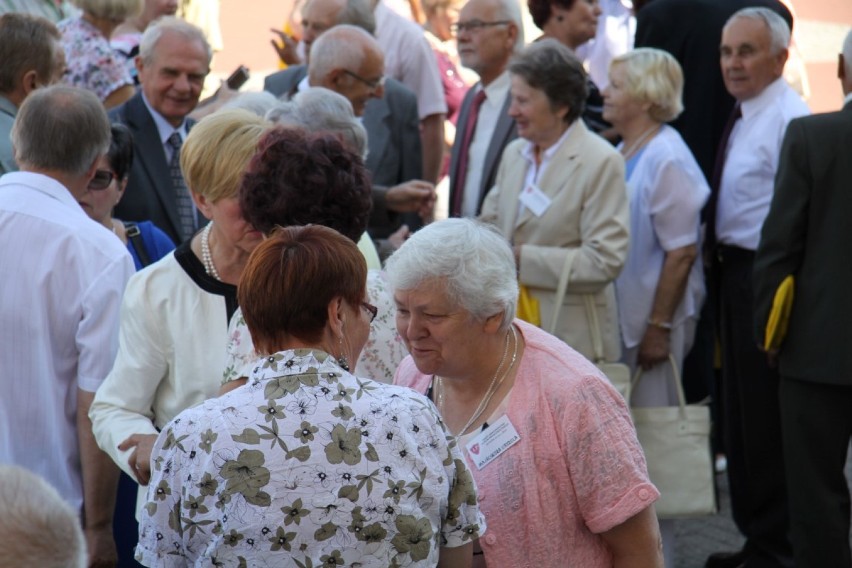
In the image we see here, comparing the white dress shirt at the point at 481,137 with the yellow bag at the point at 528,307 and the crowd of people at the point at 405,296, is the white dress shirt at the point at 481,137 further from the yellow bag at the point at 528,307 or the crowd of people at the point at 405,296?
the yellow bag at the point at 528,307

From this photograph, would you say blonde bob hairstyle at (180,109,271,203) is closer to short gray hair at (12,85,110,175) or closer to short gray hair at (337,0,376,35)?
short gray hair at (12,85,110,175)

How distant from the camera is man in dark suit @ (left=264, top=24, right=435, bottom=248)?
5520 millimetres

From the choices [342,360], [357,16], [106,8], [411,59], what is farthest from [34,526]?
[411,59]

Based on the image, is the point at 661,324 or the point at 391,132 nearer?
the point at 661,324

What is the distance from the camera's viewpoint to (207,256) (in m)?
3.29

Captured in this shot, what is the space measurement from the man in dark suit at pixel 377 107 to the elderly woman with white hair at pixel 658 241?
3.22 ft

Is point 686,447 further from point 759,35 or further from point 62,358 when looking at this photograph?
point 62,358

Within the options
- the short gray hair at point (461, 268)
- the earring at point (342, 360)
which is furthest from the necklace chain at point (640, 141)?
the earring at point (342, 360)

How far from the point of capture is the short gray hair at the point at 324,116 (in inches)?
167

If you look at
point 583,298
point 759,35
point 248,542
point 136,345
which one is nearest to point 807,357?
point 583,298

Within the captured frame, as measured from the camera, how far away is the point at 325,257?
2.37 metres

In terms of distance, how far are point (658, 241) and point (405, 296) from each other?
2993 mm

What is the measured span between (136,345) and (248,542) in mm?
1084

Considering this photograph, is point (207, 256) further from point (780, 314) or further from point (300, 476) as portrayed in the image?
point (780, 314)
